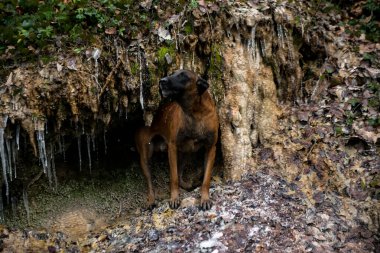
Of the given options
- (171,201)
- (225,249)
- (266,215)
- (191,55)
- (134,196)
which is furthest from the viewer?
(134,196)

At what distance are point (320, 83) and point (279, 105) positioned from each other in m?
0.85

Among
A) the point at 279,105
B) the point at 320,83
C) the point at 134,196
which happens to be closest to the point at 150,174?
the point at 134,196

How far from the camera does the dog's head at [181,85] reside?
5.80 m

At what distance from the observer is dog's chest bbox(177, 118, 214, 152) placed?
248 inches

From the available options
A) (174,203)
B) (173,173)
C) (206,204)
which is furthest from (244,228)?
(173,173)

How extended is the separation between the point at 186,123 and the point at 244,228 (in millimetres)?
1593

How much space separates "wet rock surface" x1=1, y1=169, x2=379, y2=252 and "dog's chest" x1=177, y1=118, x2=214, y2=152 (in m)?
0.68

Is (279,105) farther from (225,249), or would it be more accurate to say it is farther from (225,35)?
(225,249)

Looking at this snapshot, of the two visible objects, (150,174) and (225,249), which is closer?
(225,249)

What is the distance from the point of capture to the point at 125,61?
21.1 ft

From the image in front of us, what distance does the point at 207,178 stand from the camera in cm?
645

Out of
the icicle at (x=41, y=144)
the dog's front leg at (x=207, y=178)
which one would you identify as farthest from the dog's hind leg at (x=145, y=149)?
the icicle at (x=41, y=144)

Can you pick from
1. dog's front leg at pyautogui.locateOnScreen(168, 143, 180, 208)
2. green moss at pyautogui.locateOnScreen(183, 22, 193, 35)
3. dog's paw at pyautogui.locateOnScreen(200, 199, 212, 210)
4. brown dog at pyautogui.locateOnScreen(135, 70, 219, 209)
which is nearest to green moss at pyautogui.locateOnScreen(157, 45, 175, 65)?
green moss at pyautogui.locateOnScreen(183, 22, 193, 35)

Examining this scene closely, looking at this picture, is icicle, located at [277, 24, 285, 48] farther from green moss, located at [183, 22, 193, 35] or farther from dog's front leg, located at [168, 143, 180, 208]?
dog's front leg, located at [168, 143, 180, 208]
